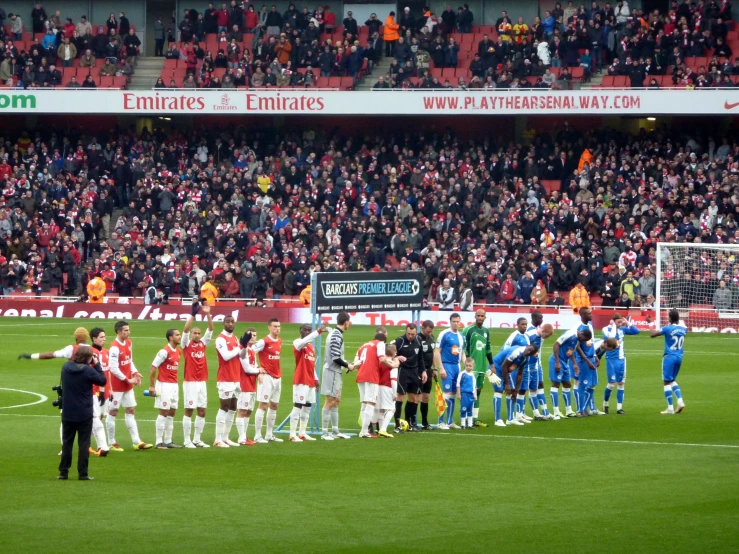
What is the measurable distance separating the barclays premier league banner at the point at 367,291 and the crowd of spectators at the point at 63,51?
104ft

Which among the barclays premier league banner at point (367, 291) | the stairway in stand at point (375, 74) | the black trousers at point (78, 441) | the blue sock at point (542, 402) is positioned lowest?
the blue sock at point (542, 402)

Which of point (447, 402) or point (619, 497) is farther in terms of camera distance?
point (447, 402)

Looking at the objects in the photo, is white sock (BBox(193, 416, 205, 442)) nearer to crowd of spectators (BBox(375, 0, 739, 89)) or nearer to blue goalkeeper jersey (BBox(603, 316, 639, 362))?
blue goalkeeper jersey (BBox(603, 316, 639, 362))

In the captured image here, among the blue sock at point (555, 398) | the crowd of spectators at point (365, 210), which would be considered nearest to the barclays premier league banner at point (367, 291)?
the blue sock at point (555, 398)

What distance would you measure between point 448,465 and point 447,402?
431 centimetres

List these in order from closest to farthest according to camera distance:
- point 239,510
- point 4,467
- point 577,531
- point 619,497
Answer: point 577,531 → point 239,510 → point 619,497 → point 4,467

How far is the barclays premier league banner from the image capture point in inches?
795

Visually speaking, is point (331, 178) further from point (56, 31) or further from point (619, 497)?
point (619, 497)

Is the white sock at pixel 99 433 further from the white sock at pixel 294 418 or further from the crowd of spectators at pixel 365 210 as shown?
the crowd of spectators at pixel 365 210

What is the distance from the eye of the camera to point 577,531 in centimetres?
1217

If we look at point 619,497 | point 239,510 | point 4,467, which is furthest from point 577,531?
point 4,467

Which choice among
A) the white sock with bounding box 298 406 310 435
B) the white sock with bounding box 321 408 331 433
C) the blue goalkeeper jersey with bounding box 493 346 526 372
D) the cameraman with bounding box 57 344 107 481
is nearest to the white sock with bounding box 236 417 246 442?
the white sock with bounding box 298 406 310 435

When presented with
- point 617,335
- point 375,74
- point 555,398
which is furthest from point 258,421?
point 375,74

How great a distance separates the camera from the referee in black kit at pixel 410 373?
66.1 ft
